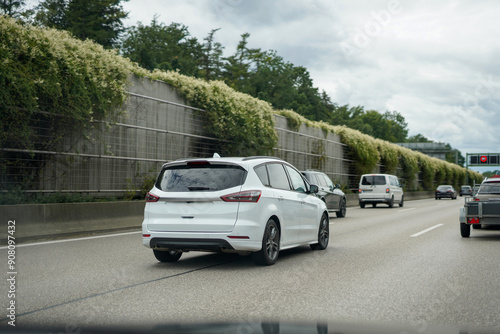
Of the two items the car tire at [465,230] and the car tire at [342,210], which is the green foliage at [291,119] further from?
the car tire at [465,230]

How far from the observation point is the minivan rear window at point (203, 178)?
8.54m

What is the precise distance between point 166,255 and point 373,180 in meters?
23.8

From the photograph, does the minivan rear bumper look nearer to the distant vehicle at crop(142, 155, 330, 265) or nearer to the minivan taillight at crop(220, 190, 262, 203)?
the distant vehicle at crop(142, 155, 330, 265)

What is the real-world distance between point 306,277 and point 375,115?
442ft

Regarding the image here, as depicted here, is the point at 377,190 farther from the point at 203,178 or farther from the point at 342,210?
the point at 203,178

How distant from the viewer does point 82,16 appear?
51.0 m

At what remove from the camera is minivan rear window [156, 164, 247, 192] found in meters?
8.54

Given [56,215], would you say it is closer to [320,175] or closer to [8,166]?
[8,166]

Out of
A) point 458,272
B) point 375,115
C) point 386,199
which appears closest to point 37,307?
point 458,272

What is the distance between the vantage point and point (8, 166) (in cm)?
1288

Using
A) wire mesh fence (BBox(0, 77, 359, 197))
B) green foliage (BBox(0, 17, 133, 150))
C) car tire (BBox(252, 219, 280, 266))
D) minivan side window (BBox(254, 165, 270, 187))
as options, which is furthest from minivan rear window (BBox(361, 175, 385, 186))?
car tire (BBox(252, 219, 280, 266))

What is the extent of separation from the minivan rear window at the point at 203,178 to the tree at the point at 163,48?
51675 millimetres

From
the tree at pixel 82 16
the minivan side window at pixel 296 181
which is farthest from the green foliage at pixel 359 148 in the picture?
the minivan side window at pixel 296 181

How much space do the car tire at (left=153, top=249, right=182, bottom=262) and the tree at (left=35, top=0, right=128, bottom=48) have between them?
144ft
